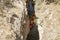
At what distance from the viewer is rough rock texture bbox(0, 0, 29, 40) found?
4.70 feet

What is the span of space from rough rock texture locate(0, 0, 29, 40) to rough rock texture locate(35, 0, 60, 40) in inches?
6.0

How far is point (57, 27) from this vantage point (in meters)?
A: 1.59

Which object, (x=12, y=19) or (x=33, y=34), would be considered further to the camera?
(x=33, y=34)

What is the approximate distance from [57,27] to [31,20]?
0.46 meters

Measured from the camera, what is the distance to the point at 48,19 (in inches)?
66.0

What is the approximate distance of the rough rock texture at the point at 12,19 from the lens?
143 centimetres

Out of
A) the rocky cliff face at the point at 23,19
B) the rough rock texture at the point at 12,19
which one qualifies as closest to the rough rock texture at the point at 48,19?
the rocky cliff face at the point at 23,19

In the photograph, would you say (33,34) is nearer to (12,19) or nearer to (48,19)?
(48,19)

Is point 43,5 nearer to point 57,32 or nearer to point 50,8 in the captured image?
point 50,8

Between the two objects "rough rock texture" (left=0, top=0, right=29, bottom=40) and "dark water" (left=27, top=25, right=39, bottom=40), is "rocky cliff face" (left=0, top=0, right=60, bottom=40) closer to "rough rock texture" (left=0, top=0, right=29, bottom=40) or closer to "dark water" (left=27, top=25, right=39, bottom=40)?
"rough rock texture" (left=0, top=0, right=29, bottom=40)

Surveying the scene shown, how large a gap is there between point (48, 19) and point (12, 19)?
0.32m

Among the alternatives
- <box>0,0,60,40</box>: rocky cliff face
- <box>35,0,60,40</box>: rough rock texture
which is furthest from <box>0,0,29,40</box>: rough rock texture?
<box>35,0,60,40</box>: rough rock texture

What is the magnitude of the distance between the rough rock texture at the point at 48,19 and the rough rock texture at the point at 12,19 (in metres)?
0.15

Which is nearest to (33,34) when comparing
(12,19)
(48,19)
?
(48,19)
